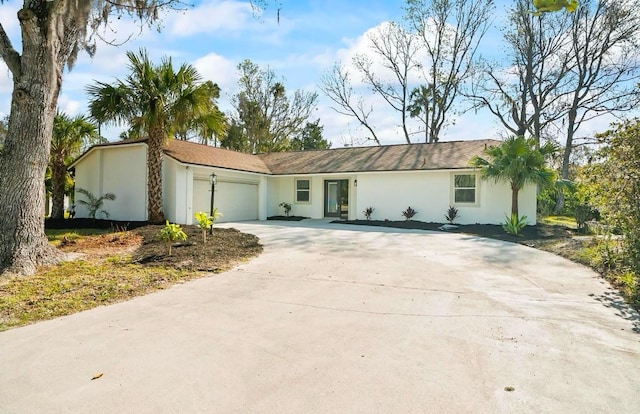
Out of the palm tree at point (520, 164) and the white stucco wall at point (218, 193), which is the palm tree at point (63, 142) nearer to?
the white stucco wall at point (218, 193)

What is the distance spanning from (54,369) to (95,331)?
90 centimetres

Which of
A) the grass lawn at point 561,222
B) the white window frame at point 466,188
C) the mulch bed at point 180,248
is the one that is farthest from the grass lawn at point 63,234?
the grass lawn at point 561,222

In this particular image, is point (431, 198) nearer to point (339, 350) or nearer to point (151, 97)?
point (151, 97)

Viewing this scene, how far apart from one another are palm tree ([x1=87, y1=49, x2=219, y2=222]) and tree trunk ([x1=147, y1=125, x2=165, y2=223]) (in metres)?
0.05

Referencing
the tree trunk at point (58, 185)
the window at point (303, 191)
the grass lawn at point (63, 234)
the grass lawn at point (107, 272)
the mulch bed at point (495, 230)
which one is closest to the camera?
the grass lawn at point (107, 272)

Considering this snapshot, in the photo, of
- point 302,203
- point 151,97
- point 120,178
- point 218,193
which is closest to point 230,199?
point 218,193

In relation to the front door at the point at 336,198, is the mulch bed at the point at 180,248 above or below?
below

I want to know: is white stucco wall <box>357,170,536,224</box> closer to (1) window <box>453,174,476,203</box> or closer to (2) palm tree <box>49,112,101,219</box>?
(1) window <box>453,174,476,203</box>

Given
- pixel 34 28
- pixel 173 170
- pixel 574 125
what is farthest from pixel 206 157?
pixel 574 125

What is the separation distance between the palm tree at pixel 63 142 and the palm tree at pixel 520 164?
597 inches

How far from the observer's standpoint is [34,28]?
6.61m

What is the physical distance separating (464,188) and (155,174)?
12188 mm

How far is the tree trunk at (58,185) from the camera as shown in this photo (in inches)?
584

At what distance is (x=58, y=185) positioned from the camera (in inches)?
593
